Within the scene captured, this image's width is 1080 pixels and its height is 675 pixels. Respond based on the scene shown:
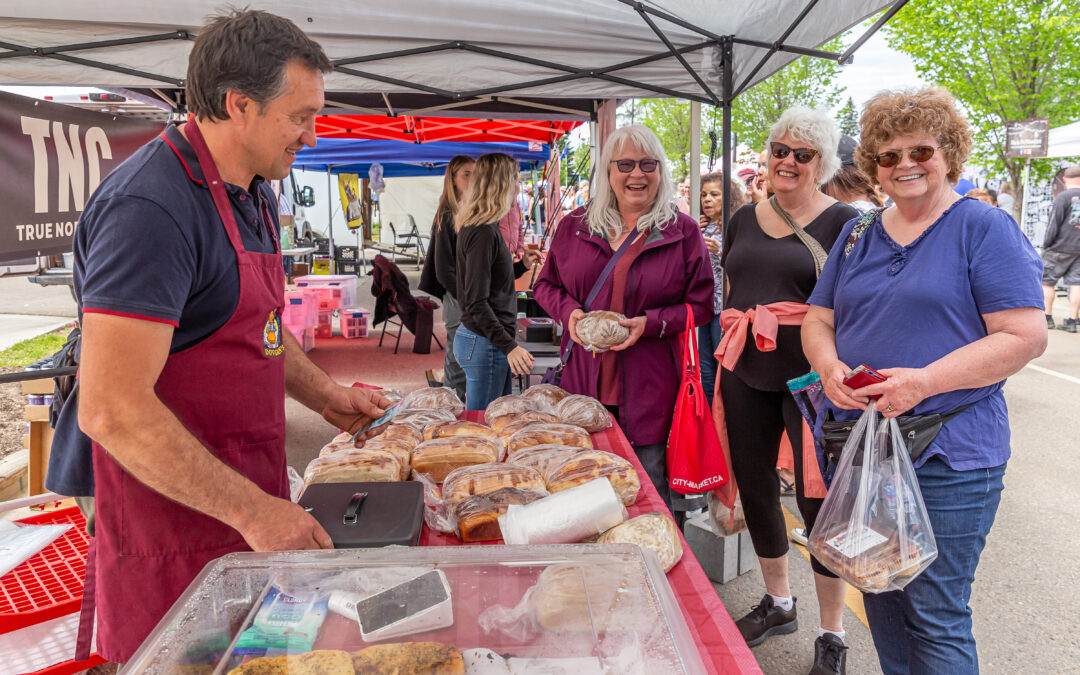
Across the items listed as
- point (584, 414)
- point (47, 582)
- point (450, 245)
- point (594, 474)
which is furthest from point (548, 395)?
point (450, 245)

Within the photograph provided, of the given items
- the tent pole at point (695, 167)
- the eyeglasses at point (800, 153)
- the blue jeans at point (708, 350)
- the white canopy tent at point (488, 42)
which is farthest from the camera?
the blue jeans at point (708, 350)

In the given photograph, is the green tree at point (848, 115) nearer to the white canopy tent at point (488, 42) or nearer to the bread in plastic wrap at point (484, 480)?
the white canopy tent at point (488, 42)

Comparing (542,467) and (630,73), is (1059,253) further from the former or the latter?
(542,467)

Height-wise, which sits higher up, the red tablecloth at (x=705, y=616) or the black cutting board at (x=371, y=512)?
the black cutting board at (x=371, y=512)

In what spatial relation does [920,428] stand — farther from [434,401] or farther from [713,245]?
[713,245]

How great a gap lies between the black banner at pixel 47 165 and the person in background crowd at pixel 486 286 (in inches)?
68.2

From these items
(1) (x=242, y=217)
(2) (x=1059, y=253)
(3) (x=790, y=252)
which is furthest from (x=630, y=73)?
(2) (x=1059, y=253)

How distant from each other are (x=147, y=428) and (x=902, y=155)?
189 centimetres

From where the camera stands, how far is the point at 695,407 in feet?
8.53

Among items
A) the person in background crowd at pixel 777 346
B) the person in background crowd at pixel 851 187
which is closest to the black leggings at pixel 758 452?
the person in background crowd at pixel 777 346

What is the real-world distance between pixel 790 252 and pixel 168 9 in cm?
272

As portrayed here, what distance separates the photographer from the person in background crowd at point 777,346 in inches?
98.0

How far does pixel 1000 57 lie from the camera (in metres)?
15.1

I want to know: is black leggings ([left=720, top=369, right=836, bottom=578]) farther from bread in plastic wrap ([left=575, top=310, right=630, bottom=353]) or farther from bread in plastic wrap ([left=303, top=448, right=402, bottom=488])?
bread in plastic wrap ([left=303, top=448, right=402, bottom=488])
